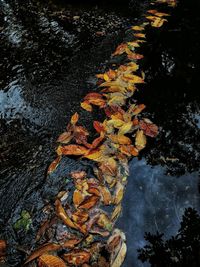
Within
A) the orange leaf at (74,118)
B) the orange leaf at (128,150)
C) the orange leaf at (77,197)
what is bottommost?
the orange leaf at (77,197)

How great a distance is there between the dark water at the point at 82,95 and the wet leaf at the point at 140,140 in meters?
0.07

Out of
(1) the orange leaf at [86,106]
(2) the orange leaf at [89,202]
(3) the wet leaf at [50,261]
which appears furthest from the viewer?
(1) the orange leaf at [86,106]

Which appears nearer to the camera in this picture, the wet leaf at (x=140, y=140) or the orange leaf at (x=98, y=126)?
the wet leaf at (x=140, y=140)

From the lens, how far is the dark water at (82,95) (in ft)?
8.78

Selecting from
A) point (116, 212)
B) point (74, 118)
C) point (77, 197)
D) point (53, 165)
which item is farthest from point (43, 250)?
point (74, 118)

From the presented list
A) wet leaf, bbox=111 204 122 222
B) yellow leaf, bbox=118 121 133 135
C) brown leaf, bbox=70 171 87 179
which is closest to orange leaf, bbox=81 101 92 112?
yellow leaf, bbox=118 121 133 135

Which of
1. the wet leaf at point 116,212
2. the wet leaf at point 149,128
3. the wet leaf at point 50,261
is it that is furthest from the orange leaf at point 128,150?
the wet leaf at point 50,261

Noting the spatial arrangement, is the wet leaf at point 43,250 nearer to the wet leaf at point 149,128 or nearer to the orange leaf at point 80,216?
the orange leaf at point 80,216

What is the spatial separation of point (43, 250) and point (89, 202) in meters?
0.55

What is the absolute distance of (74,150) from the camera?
10.3 ft

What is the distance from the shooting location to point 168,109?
138 inches

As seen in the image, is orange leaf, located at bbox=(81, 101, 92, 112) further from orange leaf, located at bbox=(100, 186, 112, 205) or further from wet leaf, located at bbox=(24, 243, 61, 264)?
wet leaf, located at bbox=(24, 243, 61, 264)

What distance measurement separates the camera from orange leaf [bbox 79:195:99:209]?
264 centimetres

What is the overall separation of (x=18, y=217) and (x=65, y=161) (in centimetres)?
72
